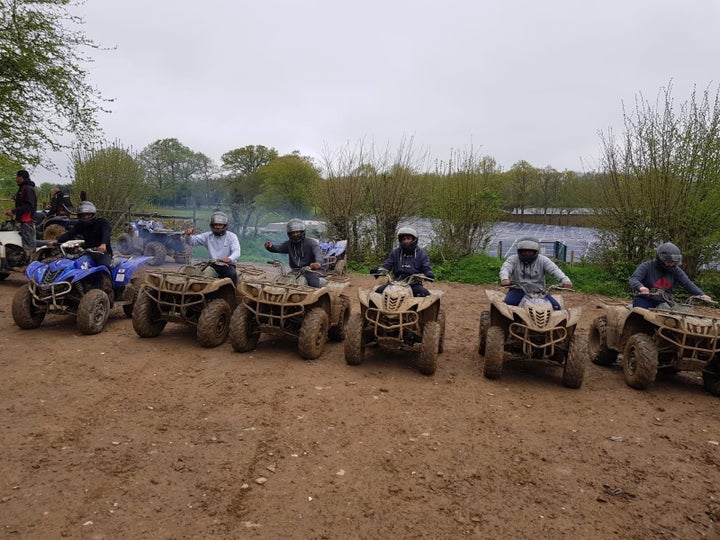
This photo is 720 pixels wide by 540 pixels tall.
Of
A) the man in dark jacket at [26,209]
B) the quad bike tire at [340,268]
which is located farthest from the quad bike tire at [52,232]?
the quad bike tire at [340,268]

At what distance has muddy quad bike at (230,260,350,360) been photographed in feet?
18.6

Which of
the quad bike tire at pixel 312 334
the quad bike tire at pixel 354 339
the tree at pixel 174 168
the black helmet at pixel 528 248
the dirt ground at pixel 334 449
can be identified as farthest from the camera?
the tree at pixel 174 168

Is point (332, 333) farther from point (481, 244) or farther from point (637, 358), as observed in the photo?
point (481, 244)

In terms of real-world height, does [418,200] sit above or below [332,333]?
above

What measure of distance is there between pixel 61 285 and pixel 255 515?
4.78 m

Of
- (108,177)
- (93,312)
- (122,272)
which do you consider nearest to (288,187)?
(108,177)

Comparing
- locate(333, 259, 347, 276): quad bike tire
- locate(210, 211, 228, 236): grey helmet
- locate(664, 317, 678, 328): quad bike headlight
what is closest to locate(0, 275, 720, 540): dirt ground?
locate(664, 317, 678, 328): quad bike headlight

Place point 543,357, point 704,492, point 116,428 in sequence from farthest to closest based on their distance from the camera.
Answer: point 543,357, point 116,428, point 704,492

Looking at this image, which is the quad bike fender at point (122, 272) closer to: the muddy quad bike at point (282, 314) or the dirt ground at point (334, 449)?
the dirt ground at point (334, 449)

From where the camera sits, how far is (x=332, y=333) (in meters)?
6.64

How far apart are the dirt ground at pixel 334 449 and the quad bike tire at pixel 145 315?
0.35 metres

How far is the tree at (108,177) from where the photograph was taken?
16859mm

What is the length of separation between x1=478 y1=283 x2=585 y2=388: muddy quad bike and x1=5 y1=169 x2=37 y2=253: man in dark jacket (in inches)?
363

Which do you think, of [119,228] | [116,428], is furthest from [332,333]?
[119,228]
